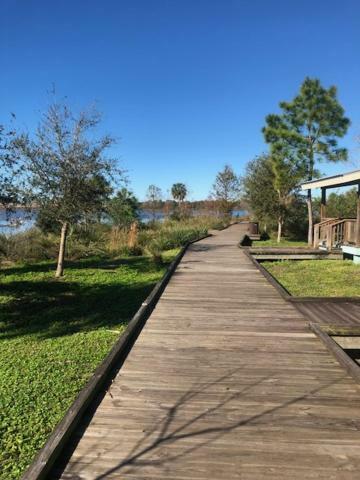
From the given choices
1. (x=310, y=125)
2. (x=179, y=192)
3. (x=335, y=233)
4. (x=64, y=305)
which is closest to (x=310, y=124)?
(x=310, y=125)

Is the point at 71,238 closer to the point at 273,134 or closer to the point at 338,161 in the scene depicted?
the point at 273,134

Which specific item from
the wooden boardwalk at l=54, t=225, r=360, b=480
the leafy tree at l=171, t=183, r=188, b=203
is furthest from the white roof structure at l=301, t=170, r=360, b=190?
the leafy tree at l=171, t=183, r=188, b=203

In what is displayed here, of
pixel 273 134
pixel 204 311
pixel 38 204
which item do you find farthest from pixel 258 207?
pixel 204 311

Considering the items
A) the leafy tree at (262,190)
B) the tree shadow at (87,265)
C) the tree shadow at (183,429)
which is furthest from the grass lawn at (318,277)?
the leafy tree at (262,190)

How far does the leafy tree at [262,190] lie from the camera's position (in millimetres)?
24047

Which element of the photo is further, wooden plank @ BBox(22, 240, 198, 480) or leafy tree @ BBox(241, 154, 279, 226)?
leafy tree @ BBox(241, 154, 279, 226)

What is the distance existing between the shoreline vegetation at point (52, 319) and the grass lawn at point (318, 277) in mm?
3584

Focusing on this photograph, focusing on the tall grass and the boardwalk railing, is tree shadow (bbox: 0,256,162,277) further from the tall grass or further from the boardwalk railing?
the boardwalk railing

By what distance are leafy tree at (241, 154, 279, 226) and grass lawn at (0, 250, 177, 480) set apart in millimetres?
12606

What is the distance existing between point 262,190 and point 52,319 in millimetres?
18675

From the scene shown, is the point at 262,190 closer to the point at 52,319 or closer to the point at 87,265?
the point at 87,265

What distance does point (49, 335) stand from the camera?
682 centimetres

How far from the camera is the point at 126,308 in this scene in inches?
332

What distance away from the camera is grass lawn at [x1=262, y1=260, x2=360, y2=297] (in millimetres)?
8836
